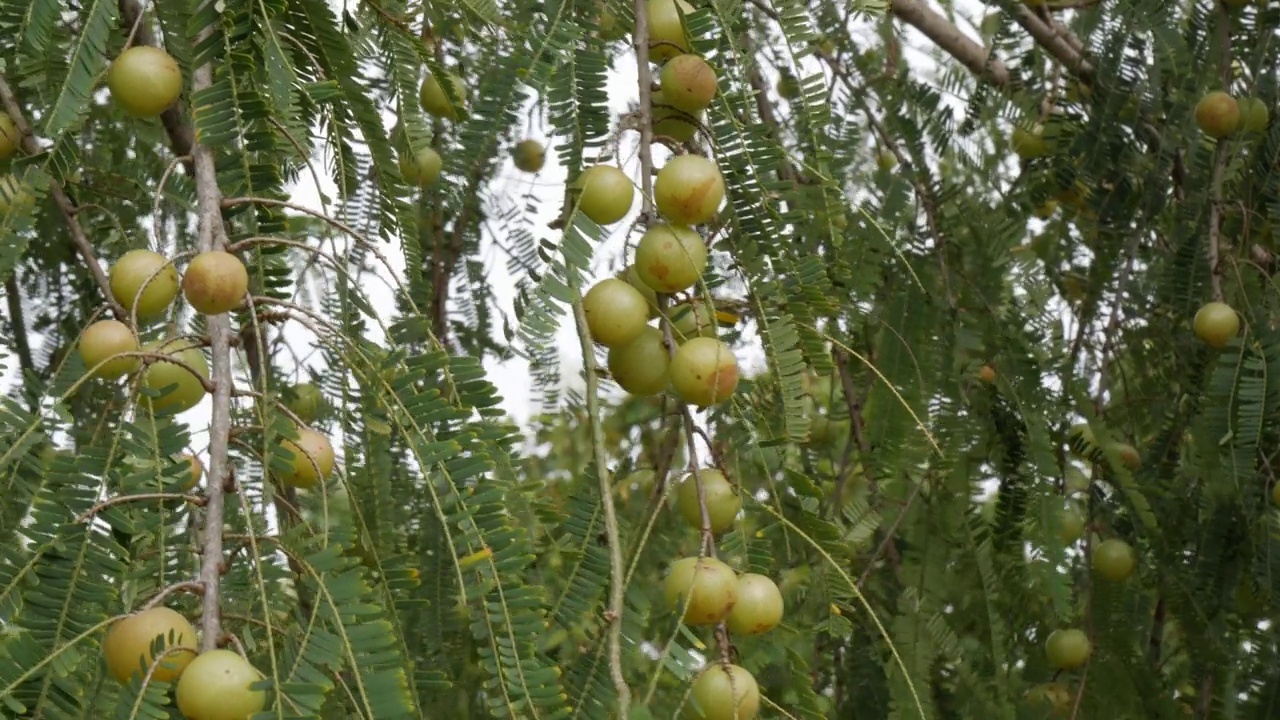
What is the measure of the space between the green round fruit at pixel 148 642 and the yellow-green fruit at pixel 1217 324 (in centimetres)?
172

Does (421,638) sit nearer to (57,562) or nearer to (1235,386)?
(57,562)

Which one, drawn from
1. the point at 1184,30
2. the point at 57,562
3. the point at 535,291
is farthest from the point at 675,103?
the point at 1184,30

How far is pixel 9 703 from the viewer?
84 centimetres

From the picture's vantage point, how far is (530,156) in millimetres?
2963

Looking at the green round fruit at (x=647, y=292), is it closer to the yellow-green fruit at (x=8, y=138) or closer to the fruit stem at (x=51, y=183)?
the fruit stem at (x=51, y=183)

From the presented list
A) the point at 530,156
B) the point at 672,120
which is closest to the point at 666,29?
the point at 672,120

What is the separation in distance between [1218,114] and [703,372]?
64.9 inches

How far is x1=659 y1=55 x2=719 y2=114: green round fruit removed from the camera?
1.13 m

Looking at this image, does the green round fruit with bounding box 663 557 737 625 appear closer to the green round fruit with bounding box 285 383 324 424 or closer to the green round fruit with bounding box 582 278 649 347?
the green round fruit with bounding box 582 278 649 347

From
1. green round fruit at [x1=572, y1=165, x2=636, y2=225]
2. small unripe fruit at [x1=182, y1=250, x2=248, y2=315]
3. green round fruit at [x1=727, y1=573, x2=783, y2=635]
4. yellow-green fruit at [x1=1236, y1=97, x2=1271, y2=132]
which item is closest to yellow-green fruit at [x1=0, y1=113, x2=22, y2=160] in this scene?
small unripe fruit at [x1=182, y1=250, x2=248, y2=315]

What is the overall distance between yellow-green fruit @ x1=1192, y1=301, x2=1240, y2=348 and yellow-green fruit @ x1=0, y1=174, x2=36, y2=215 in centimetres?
169

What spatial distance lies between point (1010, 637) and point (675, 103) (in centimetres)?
128

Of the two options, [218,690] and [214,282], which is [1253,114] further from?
[218,690]

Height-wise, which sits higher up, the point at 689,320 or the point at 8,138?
the point at 8,138
